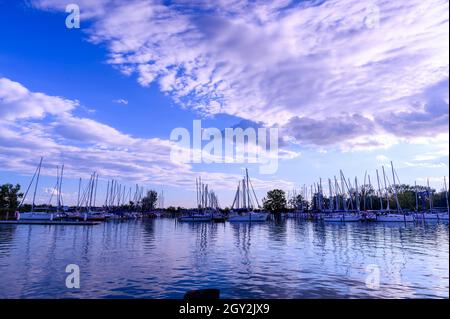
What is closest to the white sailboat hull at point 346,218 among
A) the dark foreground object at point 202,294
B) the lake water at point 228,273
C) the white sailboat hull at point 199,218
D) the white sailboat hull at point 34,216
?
the white sailboat hull at point 199,218

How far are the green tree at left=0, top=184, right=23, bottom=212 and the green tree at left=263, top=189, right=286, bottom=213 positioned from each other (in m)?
107

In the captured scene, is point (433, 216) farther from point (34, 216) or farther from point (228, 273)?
point (34, 216)

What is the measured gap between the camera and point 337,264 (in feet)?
87.6

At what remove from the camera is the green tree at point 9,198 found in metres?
95.1

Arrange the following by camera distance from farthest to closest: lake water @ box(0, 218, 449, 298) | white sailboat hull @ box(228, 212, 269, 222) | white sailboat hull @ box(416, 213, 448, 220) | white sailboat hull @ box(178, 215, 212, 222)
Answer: white sailboat hull @ box(178, 215, 212, 222), white sailboat hull @ box(228, 212, 269, 222), white sailboat hull @ box(416, 213, 448, 220), lake water @ box(0, 218, 449, 298)

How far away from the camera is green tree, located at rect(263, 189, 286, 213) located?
525 ft

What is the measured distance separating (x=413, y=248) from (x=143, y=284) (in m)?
33.0

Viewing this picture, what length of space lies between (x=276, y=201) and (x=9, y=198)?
11157 centimetres

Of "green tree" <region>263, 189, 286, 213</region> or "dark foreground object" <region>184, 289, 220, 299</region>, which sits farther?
"green tree" <region>263, 189, 286, 213</region>

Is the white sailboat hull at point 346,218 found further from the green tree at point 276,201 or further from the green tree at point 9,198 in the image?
the green tree at point 9,198

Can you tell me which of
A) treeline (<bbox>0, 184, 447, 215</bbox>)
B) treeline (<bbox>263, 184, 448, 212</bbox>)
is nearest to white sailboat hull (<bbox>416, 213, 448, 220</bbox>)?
treeline (<bbox>0, 184, 447, 215</bbox>)

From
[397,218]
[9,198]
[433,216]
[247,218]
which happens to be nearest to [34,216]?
[9,198]

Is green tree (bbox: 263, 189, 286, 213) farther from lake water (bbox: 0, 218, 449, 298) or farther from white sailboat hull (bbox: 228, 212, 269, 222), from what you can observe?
lake water (bbox: 0, 218, 449, 298)
